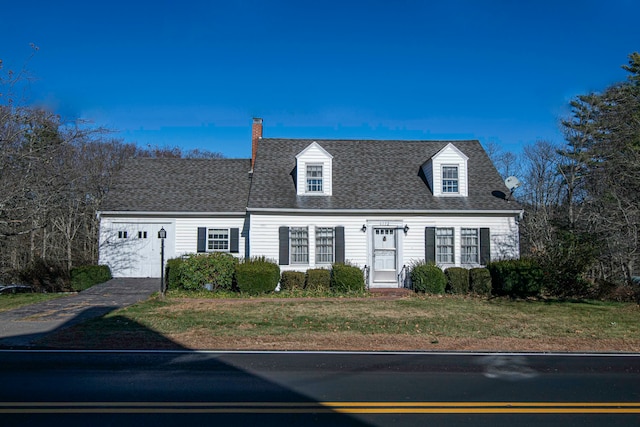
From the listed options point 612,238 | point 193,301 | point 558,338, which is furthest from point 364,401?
point 612,238

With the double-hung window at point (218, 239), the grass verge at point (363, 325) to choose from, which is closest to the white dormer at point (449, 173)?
the grass verge at point (363, 325)

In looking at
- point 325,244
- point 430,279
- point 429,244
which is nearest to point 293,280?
point 325,244

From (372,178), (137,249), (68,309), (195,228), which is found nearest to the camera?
(68,309)

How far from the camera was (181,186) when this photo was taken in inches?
880

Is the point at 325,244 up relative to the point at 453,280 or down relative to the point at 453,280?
up

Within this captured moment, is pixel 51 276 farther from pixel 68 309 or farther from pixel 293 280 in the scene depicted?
pixel 293 280

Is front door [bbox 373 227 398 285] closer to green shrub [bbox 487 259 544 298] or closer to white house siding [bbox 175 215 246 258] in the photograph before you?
green shrub [bbox 487 259 544 298]

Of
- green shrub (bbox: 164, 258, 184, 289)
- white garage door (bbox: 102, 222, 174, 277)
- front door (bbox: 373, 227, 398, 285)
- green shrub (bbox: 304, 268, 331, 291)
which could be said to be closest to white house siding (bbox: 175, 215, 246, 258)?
white garage door (bbox: 102, 222, 174, 277)

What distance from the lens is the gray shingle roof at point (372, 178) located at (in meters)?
19.3

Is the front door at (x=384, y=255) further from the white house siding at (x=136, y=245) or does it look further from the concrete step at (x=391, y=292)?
the white house siding at (x=136, y=245)

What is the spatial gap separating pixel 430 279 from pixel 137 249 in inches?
484

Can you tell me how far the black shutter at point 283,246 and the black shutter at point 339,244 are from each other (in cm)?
193

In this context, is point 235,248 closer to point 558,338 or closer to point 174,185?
point 174,185

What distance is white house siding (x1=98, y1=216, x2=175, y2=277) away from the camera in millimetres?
20391
